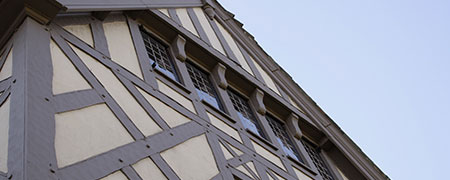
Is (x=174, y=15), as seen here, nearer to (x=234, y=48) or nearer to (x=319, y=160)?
(x=234, y=48)

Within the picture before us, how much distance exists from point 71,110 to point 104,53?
1.38 m

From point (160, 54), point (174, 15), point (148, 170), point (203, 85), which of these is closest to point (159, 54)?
point (160, 54)

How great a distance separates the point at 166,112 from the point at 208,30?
3.97m

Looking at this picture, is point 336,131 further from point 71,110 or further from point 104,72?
point 71,110

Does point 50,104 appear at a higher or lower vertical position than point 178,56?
lower

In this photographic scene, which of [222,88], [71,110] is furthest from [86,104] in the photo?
[222,88]

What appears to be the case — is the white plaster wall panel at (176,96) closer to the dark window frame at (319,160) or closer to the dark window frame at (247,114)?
the dark window frame at (247,114)

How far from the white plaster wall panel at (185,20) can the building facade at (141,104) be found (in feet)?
0.08

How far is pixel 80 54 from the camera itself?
5.13m

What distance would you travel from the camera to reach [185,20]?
866 centimetres

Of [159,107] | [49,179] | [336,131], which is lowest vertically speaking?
[49,179]

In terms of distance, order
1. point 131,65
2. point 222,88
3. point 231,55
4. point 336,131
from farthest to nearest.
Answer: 1. point 336,131
2. point 231,55
3. point 222,88
4. point 131,65

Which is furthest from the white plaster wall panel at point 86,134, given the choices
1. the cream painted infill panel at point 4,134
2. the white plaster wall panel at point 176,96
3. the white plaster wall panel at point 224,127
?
the white plaster wall panel at point 224,127

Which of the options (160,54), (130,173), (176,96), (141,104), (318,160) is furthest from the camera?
(318,160)
